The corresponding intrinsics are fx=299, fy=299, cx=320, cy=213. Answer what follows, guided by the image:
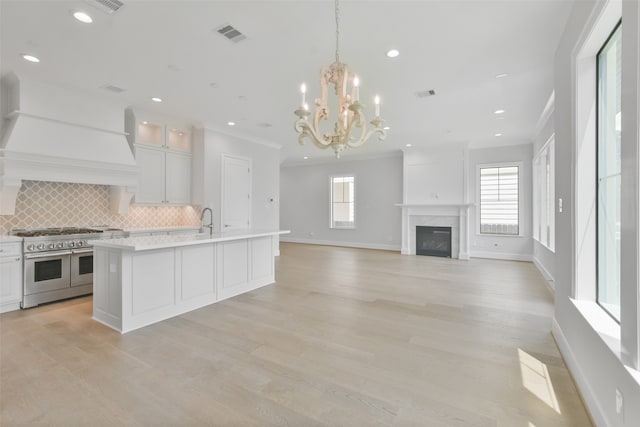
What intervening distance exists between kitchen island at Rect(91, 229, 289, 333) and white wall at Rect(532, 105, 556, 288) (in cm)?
496

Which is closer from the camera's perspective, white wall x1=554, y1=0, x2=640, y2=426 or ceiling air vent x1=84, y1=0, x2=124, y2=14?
white wall x1=554, y1=0, x2=640, y2=426

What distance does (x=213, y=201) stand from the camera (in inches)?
242

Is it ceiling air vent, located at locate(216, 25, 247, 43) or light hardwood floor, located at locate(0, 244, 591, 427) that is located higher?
ceiling air vent, located at locate(216, 25, 247, 43)

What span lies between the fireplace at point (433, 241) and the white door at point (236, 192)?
4.70 meters

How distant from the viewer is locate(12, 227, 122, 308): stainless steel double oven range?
3.84 m

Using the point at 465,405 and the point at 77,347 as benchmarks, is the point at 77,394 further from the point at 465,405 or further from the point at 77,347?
the point at 465,405

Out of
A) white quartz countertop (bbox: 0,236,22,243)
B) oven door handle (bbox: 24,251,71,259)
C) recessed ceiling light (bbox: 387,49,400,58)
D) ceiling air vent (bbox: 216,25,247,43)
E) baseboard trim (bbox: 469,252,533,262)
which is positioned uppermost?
ceiling air vent (bbox: 216,25,247,43)

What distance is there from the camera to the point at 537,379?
225 cm

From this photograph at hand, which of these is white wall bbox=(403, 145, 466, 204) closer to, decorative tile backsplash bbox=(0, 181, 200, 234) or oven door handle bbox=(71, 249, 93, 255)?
decorative tile backsplash bbox=(0, 181, 200, 234)

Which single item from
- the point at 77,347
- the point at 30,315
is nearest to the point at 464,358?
the point at 77,347

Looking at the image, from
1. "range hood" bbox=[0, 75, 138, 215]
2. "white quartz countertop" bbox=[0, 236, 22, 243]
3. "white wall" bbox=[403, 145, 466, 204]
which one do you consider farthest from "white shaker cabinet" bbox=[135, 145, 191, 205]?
"white wall" bbox=[403, 145, 466, 204]

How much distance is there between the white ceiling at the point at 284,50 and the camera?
2.58 metres

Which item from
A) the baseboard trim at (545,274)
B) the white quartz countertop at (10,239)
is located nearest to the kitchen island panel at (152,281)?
the white quartz countertop at (10,239)

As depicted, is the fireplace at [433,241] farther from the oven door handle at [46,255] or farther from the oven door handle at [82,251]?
the oven door handle at [46,255]
